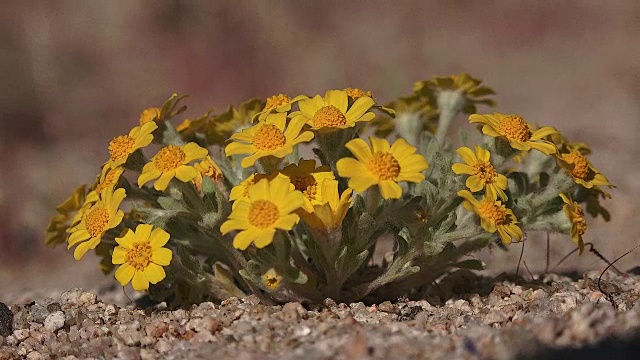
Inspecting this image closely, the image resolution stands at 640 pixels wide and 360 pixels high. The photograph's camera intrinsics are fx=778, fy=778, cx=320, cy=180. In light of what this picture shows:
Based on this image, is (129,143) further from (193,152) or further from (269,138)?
(269,138)

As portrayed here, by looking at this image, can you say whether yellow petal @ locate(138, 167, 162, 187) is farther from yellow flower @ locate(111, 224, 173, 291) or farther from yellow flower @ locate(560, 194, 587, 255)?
yellow flower @ locate(560, 194, 587, 255)

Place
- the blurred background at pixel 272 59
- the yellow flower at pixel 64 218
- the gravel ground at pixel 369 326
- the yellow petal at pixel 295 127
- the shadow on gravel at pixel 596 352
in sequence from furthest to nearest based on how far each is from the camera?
the blurred background at pixel 272 59 → the yellow flower at pixel 64 218 → the yellow petal at pixel 295 127 → the gravel ground at pixel 369 326 → the shadow on gravel at pixel 596 352

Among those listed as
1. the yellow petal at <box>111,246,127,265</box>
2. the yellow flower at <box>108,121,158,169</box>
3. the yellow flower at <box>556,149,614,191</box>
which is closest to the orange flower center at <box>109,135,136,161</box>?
the yellow flower at <box>108,121,158,169</box>

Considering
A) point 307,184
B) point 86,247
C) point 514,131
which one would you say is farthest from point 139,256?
point 514,131

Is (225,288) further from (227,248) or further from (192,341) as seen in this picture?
(192,341)

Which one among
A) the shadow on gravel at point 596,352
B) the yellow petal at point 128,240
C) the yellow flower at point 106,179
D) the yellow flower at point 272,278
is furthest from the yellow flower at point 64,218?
the shadow on gravel at point 596,352

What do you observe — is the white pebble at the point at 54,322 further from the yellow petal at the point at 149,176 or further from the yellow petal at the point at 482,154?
the yellow petal at the point at 482,154
